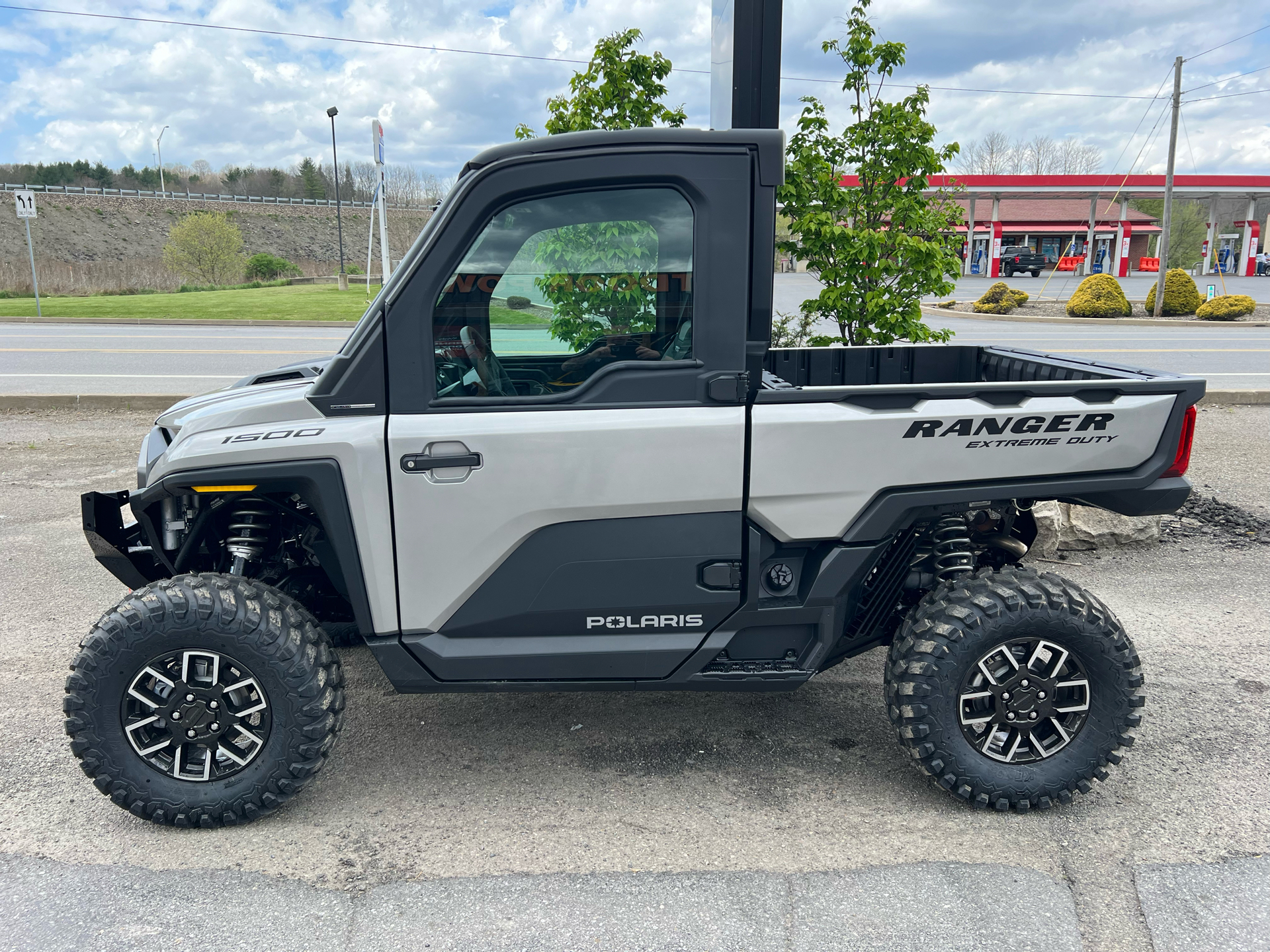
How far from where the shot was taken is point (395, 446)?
8.87 feet

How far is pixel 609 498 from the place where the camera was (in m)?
2.73

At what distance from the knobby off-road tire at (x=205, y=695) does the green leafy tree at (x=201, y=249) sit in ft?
153

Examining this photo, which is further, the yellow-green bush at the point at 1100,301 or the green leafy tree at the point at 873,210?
the yellow-green bush at the point at 1100,301

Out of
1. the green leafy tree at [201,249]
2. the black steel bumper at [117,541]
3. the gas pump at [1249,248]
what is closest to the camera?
the black steel bumper at [117,541]

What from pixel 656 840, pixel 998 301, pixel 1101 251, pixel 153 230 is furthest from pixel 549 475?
pixel 153 230

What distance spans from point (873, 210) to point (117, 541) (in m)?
5.09

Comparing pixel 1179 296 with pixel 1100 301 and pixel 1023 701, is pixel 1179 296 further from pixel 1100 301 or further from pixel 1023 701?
pixel 1023 701

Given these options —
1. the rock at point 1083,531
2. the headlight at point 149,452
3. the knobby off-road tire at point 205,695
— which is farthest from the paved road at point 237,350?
the knobby off-road tire at point 205,695

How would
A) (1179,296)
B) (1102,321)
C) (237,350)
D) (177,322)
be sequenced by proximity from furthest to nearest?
(1179,296) → (1102,321) → (177,322) → (237,350)

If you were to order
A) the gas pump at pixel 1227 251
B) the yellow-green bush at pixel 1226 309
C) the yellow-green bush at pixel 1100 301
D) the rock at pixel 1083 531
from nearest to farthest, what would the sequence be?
the rock at pixel 1083 531 → the yellow-green bush at pixel 1226 309 → the yellow-green bush at pixel 1100 301 → the gas pump at pixel 1227 251

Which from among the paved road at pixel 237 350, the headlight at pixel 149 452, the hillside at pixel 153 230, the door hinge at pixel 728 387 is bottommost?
the paved road at pixel 237 350

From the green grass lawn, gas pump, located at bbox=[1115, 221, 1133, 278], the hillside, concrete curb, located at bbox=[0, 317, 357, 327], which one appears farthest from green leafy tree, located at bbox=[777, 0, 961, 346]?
the hillside

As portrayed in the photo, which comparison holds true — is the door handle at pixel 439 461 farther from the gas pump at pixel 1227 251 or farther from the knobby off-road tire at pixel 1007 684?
the gas pump at pixel 1227 251

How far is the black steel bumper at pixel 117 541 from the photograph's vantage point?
10.6ft
